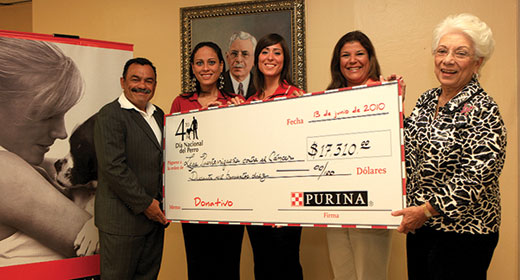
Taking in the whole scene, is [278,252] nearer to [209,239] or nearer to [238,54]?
[209,239]

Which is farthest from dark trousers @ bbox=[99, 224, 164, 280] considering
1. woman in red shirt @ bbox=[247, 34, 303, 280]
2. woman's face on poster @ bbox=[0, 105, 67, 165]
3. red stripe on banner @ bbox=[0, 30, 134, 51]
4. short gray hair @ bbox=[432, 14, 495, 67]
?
short gray hair @ bbox=[432, 14, 495, 67]

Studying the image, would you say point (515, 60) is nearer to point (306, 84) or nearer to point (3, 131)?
point (306, 84)

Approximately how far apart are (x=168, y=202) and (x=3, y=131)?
1.16m

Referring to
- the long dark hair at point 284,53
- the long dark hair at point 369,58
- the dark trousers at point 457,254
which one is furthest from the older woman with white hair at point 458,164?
the long dark hair at point 284,53

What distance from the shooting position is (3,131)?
2596mm

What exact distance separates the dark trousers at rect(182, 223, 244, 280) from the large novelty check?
7.4 inches

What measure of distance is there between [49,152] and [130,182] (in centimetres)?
82

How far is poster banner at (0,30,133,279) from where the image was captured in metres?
2.61

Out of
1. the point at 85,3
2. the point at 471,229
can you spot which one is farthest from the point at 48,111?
the point at 471,229

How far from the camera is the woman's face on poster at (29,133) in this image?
2604 millimetres

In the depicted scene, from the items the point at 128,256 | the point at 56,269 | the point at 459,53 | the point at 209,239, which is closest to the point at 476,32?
the point at 459,53

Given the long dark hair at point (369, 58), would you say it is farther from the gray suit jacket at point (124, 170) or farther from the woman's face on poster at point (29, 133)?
the woman's face on poster at point (29, 133)

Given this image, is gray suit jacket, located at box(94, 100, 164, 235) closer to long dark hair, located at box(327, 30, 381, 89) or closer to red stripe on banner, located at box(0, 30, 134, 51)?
red stripe on banner, located at box(0, 30, 134, 51)

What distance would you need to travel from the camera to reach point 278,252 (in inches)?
91.5
